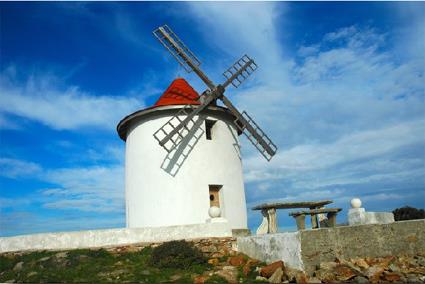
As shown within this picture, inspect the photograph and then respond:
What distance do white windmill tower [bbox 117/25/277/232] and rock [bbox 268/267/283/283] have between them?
5319 mm

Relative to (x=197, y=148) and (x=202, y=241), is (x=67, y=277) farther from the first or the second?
(x=197, y=148)

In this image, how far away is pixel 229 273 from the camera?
8.49 meters

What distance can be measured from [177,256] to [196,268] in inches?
25.0

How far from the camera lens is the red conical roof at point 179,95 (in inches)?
557

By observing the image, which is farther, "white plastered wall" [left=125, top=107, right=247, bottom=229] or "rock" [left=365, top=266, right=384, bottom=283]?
"white plastered wall" [left=125, top=107, right=247, bottom=229]

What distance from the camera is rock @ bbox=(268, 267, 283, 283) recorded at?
768 cm

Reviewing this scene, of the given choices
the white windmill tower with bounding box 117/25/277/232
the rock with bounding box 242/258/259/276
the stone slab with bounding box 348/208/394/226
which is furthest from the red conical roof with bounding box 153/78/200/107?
the stone slab with bounding box 348/208/394/226

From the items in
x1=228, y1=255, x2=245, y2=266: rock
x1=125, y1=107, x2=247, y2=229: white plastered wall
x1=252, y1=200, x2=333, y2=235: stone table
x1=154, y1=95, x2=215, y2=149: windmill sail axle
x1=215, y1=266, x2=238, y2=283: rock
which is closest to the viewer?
x1=215, y1=266, x2=238, y2=283: rock

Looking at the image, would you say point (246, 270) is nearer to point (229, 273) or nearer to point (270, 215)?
point (229, 273)

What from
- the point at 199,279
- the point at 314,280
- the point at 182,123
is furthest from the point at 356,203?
the point at 182,123

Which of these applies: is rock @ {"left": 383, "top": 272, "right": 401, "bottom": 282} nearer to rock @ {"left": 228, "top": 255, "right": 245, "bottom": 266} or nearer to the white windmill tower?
rock @ {"left": 228, "top": 255, "right": 245, "bottom": 266}

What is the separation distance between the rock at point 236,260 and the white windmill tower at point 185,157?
128 inches

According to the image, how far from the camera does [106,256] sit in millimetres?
10188

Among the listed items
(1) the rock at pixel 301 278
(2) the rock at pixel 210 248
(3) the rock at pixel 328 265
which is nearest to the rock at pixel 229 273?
(1) the rock at pixel 301 278
